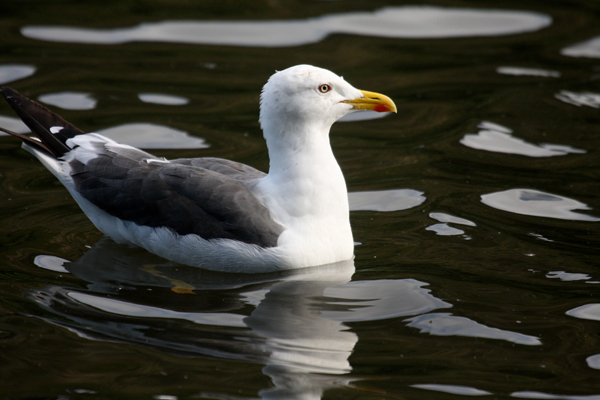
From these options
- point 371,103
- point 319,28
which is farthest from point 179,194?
point 319,28

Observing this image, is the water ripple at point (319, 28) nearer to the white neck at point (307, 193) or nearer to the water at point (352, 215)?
the water at point (352, 215)

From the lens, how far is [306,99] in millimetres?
5953

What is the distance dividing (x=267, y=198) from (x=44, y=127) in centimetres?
226

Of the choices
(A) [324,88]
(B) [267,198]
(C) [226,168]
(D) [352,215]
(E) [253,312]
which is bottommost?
(E) [253,312]

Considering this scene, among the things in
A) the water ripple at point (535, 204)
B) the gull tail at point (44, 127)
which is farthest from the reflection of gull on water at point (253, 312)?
the water ripple at point (535, 204)

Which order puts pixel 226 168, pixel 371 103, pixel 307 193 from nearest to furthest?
pixel 307 193 → pixel 371 103 → pixel 226 168

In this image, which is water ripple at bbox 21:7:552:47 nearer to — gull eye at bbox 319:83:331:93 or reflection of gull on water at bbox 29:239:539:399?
gull eye at bbox 319:83:331:93

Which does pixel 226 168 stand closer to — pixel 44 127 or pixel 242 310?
pixel 242 310

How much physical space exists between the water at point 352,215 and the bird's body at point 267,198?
0.69ft

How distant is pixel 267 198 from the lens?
20.2ft

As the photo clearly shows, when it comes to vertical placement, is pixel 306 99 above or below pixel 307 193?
above

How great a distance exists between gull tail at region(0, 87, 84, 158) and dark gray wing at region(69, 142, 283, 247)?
0.99 feet

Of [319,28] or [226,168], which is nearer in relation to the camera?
[226,168]

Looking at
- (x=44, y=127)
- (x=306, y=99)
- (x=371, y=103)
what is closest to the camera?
(x=306, y=99)
